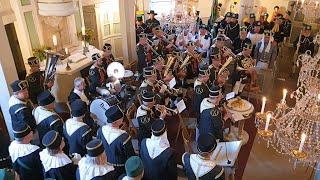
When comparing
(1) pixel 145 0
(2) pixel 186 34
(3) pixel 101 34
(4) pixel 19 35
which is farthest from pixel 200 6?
(4) pixel 19 35

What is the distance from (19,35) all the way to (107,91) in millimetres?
3851

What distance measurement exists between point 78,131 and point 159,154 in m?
1.50

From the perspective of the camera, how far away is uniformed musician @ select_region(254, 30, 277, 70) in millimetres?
10164

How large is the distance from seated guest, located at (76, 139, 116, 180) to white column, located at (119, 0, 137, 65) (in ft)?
22.5

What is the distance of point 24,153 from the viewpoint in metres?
4.87

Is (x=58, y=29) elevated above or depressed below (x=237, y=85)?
above

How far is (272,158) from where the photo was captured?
7441 mm

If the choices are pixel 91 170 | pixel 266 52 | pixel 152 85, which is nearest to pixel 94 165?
pixel 91 170

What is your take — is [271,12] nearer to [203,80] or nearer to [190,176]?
[203,80]

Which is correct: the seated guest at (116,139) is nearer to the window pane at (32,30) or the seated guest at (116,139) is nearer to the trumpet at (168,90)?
the trumpet at (168,90)

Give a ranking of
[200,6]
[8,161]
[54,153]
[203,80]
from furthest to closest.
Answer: [200,6], [203,80], [8,161], [54,153]

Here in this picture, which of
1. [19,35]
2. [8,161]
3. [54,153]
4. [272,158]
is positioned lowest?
[272,158]

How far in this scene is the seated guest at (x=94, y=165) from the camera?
4.21 metres

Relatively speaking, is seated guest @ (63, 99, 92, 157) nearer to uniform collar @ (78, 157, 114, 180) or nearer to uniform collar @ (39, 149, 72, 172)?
uniform collar @ (39, 149, 72, 172)
